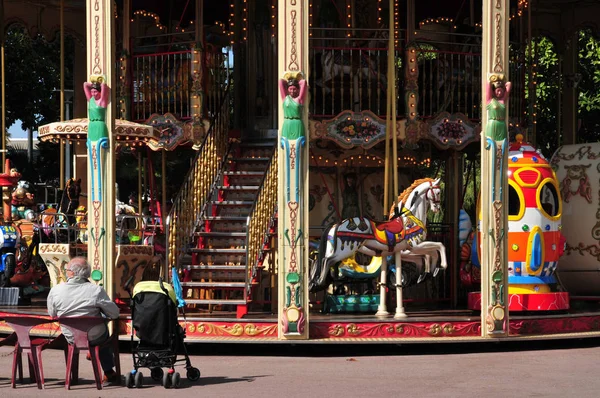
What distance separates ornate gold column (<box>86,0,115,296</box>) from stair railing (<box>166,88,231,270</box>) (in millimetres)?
1665

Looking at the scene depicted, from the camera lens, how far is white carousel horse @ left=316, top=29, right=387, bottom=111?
21.5 m

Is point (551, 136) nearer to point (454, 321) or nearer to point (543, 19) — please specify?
point (543, 19)

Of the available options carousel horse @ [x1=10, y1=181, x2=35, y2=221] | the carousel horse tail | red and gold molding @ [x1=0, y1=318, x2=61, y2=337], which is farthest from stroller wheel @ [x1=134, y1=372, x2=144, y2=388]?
carousel horse @ [x1=10, y1=181, x2=35, y2=221]

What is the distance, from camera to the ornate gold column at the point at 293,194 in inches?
718

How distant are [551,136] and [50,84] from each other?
15.6 metres

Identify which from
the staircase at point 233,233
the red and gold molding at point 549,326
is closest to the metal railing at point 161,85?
the staircase at point 233,233

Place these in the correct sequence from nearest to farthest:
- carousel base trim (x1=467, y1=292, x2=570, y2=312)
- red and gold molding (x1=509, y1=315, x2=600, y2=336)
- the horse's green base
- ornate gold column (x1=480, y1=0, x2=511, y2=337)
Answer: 1. ornate gold column (x1=480, y1=0, x2=511, y2=337)
2. red and gold molding (x1=509, y1=315, x2=600, y2=336)
3. carousel base trim (x1=467, y1=292, x2=570, y2=312)
4. the horse's green base

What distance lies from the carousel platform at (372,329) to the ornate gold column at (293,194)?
0.37 meters

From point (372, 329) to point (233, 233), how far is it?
3.38m

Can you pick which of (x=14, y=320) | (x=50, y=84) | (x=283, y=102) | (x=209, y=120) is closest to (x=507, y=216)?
(x=283, y=102)

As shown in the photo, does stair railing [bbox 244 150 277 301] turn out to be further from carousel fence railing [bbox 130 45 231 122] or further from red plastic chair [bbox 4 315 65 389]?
red plastic chair [bbox 4 315 65 389]

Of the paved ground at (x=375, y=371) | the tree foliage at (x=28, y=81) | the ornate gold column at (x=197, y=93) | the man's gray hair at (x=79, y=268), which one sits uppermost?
the tree foliage at (x=28, y=81)

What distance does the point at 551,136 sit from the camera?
38250mm

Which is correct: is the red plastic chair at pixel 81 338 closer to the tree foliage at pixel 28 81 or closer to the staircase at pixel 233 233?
the staircase at pixel 233 233
